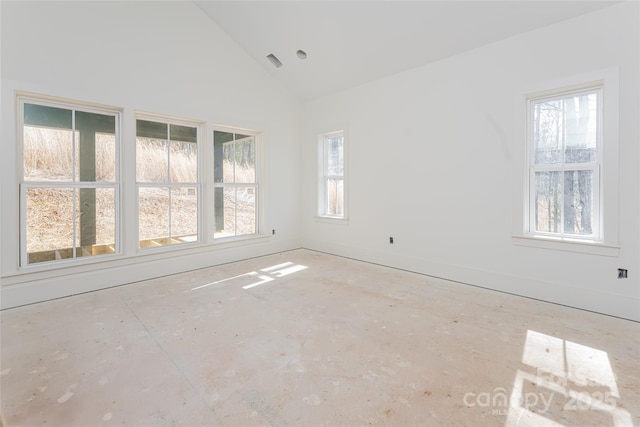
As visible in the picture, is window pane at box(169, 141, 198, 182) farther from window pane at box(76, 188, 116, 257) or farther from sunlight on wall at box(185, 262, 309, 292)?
sunlight on wall at box(185, 262, 309, 292)

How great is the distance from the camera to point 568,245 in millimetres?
2980

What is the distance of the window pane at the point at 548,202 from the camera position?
10.3 feet

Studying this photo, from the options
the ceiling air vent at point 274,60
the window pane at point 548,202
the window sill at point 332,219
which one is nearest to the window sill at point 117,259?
the window sill at point 332,219

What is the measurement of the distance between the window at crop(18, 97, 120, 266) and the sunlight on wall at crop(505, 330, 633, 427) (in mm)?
4332

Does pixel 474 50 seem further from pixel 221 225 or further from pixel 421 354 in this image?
pixel 221 225

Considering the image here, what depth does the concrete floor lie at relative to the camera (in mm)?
1579

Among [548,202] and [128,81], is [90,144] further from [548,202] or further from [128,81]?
[548,202]

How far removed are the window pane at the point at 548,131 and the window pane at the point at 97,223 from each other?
200 inches

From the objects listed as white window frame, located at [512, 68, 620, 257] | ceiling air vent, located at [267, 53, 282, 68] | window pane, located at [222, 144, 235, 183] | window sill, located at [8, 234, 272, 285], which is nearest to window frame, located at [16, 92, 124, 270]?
window sill, located at [8, 234, 272, 285]

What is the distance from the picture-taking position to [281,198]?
5609 mm

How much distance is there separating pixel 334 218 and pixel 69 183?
3741 millimetres

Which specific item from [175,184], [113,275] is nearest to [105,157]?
[175,184]

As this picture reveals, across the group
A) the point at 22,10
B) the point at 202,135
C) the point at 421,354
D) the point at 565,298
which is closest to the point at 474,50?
the point at 565,298

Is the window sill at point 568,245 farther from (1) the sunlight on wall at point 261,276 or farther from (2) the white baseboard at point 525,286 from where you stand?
(1) the sunlight on wall at point 261,276
